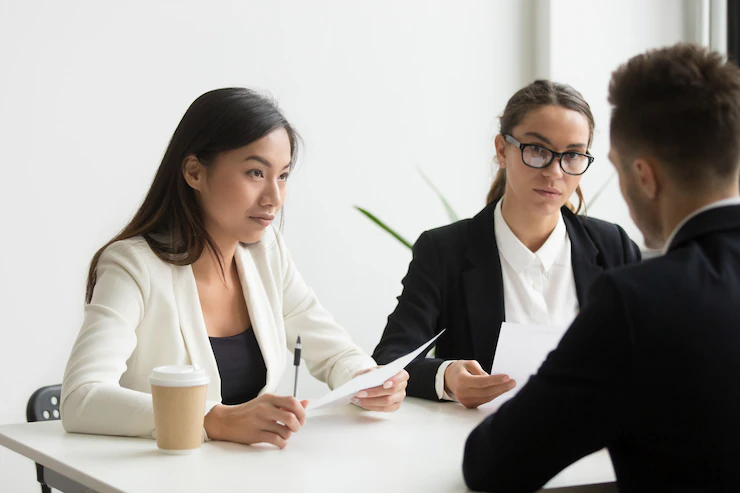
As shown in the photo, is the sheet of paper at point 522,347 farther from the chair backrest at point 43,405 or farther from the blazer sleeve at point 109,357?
the chair backrest at point 43,405

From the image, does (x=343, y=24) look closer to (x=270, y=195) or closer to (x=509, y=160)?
(x=509, y=160)

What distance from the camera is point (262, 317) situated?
1.94 metres

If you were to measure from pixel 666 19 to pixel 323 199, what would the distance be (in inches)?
81.0

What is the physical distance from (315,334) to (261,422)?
2.26ft

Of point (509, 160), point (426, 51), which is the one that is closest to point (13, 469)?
point (509, 160)

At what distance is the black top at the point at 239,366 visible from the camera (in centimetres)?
184

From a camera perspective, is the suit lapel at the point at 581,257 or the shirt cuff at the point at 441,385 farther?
the suit lapel at the point at 581,257

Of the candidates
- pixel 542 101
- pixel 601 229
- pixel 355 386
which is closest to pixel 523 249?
pixel 601 229

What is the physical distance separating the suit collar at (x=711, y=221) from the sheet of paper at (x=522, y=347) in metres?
0.65

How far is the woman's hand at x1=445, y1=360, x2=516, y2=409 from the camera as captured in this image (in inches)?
66.5

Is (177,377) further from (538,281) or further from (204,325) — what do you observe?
(538,281)

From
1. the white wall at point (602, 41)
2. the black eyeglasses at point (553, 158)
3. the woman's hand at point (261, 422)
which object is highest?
the white wall at point (602, 41)

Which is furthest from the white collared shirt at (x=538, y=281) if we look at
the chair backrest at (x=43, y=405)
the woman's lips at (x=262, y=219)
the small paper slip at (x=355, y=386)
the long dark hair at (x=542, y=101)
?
the chair backrest at (x=43, y=405)

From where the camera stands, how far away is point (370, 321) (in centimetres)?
356
